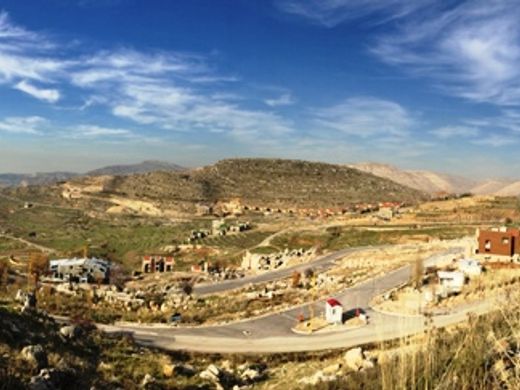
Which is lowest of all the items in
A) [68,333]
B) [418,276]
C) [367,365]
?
[68,333]

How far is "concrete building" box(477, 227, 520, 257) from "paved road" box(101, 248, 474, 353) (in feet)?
38.3

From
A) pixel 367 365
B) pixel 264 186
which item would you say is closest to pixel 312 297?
pixel 367 365

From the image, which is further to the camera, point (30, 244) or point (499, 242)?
point (30, 244)

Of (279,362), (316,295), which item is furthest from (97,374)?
(316,295)

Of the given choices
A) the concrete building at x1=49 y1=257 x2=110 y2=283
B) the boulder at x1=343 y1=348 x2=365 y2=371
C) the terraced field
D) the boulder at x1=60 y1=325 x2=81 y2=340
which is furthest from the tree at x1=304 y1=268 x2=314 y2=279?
the boulder at x1=343 y1=348 x2=365 y2=371

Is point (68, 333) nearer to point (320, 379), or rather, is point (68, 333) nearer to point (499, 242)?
point (320, 379)

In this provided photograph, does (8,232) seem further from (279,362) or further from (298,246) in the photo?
(279,362)

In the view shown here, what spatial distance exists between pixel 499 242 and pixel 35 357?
40630mm

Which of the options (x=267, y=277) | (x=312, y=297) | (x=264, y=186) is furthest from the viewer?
(x=264, y=186)

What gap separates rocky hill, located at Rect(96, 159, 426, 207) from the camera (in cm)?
15141

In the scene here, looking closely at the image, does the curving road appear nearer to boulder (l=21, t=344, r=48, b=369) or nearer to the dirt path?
boulder (l=21, t=344, r=48, b=369)

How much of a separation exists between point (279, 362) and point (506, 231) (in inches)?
1099

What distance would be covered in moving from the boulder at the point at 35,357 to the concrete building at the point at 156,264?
195ft

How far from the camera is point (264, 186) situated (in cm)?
16762
